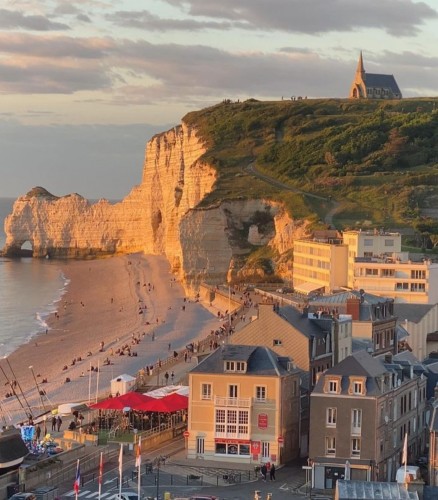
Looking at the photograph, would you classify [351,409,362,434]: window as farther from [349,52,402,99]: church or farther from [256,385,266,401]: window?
[349,52,402,99]: church

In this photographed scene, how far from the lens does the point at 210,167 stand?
12962 centimetres

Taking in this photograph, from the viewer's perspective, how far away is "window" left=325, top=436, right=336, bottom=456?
36.3m

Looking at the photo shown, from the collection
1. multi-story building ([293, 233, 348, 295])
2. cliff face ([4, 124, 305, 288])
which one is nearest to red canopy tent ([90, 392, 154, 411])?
multi-story building ([293, 233, 348, 295])

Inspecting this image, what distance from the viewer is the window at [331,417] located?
120 ft

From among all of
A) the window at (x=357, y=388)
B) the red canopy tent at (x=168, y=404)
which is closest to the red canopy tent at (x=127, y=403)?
the red canopy tent at (x=168, y=404)

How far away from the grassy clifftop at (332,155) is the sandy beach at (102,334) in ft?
45.9

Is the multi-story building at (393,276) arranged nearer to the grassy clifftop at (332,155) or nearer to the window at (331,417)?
the grassy clifftop at (332,155)

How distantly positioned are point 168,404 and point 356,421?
8.88 metres

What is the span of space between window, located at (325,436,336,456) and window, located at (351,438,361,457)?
56 cm

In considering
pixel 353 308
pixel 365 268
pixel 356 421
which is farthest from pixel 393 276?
pixel 356 421

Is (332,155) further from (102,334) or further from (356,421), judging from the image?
(356,421)

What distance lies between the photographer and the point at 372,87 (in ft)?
585

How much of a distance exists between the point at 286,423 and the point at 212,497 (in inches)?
279

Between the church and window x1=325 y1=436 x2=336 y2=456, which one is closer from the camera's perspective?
window x1=325 y1=436 x2=336 y2=456
